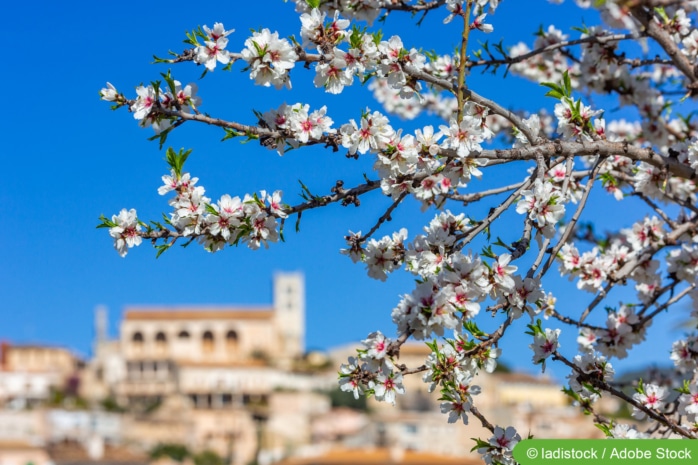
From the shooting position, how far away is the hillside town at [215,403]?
66375 millimetres

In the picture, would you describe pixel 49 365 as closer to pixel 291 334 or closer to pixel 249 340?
pixel 249 340

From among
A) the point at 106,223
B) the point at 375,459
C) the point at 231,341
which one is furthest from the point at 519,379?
the point at 106,223

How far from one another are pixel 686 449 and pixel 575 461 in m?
0.44

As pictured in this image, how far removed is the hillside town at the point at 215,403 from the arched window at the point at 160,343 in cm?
8

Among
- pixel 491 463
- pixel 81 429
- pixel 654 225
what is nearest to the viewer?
pixel 491 463

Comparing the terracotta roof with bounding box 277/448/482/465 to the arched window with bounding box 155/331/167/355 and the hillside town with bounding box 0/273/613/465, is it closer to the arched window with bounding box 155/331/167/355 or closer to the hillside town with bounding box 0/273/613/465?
the hillside town with bounding box 0/273/613/465

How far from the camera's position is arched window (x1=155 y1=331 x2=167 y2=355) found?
317 ft

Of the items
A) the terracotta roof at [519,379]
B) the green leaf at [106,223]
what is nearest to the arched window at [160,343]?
the terracotta roof at [519,379]

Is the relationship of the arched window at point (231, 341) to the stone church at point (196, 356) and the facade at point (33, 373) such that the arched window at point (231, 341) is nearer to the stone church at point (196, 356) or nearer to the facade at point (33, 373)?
the stone church at point (196, 356)

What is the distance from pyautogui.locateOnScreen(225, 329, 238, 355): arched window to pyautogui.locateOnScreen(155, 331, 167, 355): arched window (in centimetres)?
491

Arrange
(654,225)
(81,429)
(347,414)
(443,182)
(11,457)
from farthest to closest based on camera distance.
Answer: (347,414) < (81,429) < (11,457) < (654,225) < (443,182)

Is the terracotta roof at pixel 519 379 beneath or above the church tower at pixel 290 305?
beneath

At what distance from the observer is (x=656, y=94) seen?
7145 millimetres

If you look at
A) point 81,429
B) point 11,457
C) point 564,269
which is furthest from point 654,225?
point 81,429
